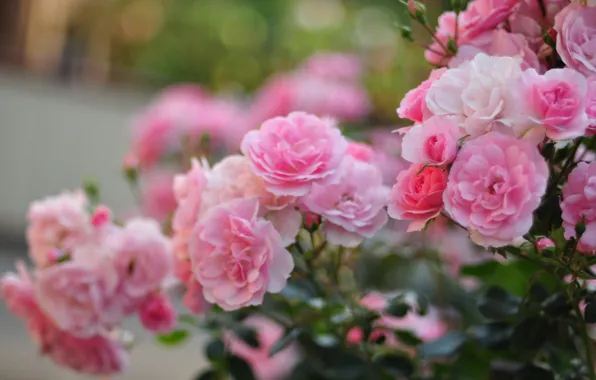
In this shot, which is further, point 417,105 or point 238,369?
point 238,369

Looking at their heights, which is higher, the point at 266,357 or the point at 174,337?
the point at 174,337

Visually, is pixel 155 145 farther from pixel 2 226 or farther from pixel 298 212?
pixel 2 226

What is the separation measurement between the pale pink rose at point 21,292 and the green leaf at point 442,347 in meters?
0.36

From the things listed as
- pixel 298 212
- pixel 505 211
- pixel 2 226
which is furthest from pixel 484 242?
pixel 2 226

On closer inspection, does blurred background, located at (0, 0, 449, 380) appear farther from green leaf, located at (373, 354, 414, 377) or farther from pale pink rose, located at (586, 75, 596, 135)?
pale pink rose, located at (586, 75, 596, 135)

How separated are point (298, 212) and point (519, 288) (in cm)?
32

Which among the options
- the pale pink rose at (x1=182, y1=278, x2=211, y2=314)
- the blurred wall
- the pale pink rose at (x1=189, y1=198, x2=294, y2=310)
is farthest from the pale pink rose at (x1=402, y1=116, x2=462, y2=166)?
the blurred wall

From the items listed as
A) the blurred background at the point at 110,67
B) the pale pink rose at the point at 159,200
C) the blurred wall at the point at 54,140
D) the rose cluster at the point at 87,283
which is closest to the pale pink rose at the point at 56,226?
the rose cluster at the point at 87,283

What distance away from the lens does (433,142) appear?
Result: 44 cm

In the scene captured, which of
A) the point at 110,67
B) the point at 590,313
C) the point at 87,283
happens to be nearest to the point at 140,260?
the point at 87,283

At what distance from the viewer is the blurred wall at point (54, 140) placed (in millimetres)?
2809

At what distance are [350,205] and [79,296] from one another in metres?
0.25

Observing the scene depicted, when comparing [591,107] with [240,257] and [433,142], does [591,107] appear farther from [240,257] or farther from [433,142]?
[240,257]

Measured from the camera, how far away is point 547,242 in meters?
0.49
